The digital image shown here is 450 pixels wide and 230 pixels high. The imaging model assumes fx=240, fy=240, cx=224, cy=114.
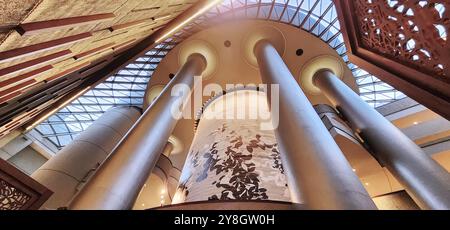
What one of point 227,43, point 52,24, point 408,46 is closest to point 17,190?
point 52,24

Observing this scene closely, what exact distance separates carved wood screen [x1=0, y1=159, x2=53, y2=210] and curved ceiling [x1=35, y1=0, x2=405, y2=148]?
14.5 metres

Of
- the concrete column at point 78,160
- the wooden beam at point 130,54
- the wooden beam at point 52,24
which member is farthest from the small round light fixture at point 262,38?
the wooden beam at point 52,24

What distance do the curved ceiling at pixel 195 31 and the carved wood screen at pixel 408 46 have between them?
45.6 ft

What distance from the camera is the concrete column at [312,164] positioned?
3430mm

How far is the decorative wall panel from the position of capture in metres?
6.29

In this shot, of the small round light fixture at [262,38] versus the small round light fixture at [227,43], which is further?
the small round light fixture at [227,43]

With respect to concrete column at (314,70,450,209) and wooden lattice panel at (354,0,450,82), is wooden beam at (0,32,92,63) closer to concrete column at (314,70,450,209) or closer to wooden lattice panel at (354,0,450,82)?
wooden lattice panel at (354,0,450,82)

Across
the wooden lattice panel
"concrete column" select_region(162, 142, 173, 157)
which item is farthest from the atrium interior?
"concrete column" select_region(162, 142, 173, 157)

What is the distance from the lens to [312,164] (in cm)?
416

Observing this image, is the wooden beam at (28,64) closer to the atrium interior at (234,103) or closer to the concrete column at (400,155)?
the atrium interior at (234,103)

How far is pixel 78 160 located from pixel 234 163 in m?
12.1

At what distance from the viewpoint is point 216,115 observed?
34.7ft
